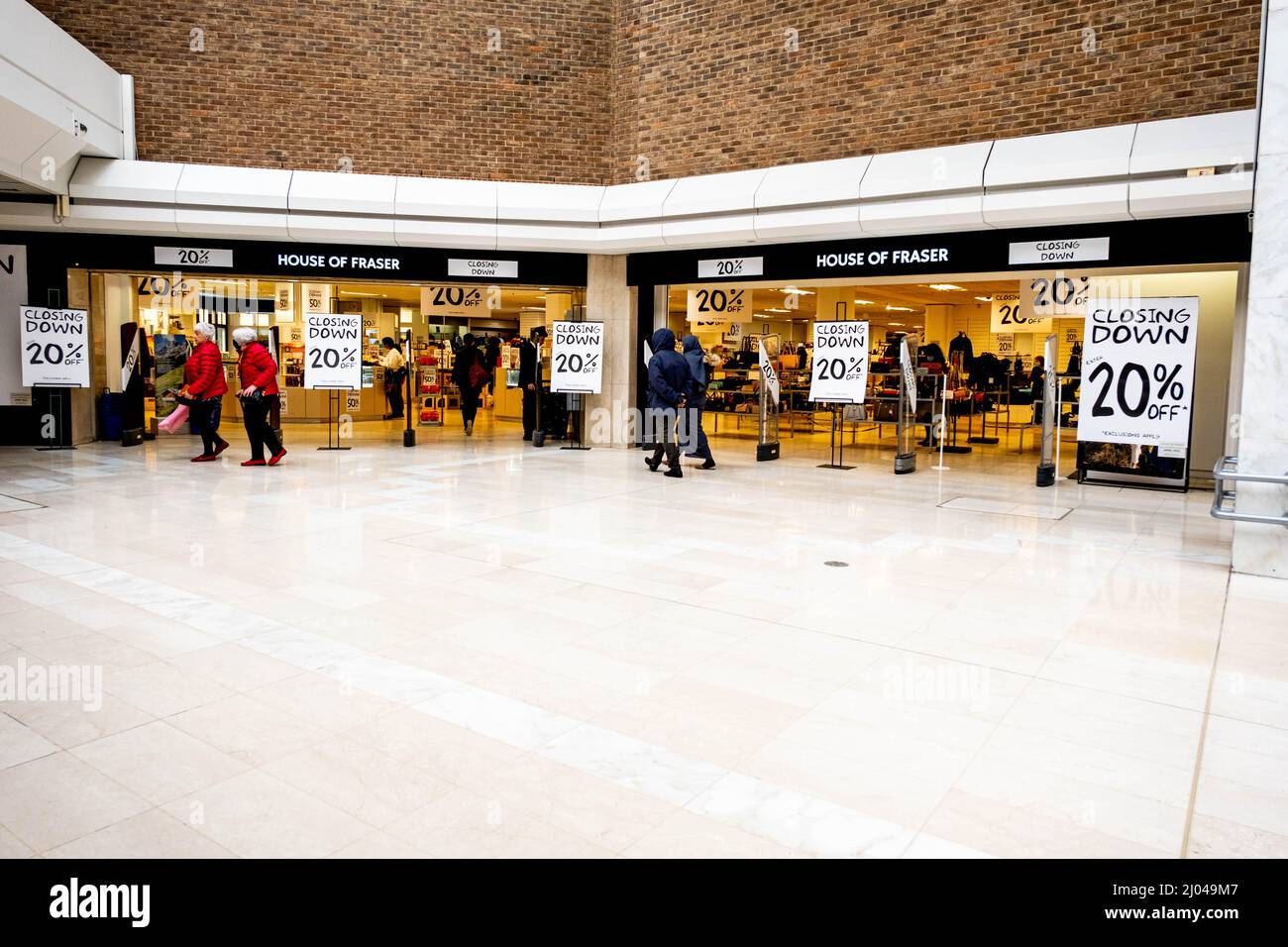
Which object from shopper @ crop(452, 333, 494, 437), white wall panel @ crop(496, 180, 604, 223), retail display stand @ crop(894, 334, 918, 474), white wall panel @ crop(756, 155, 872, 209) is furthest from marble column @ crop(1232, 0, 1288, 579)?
shopper @ crop(452, 333, 494, 437)

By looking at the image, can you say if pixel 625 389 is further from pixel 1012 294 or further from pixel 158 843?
pixel 158 843

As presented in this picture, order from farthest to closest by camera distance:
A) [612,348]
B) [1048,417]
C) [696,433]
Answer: [612,348] < [696,433] < [1048,417]

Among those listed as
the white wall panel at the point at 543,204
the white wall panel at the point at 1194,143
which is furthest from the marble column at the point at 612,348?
the white wall panel at the point at 1194,143

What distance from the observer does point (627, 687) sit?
400 centimetres

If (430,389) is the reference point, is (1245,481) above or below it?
below

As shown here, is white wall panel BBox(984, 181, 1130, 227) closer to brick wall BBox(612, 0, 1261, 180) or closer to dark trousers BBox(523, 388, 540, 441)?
brick wall BBox(612, 0, 1261, 180)

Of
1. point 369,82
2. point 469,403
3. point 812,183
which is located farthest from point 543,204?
point 469,403

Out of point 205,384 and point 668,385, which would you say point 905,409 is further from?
point 205,384

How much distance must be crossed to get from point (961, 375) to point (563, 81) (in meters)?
10.1

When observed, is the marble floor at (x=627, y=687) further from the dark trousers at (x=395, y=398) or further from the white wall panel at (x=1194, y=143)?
the dark trousers at (x=395, y=398)

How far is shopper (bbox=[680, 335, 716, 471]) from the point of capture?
38.2ft

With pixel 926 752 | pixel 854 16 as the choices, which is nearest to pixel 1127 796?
pixel 926 752

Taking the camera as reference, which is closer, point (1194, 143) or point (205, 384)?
point (1194, 143)

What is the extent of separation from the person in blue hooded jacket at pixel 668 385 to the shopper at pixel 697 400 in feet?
0.53
